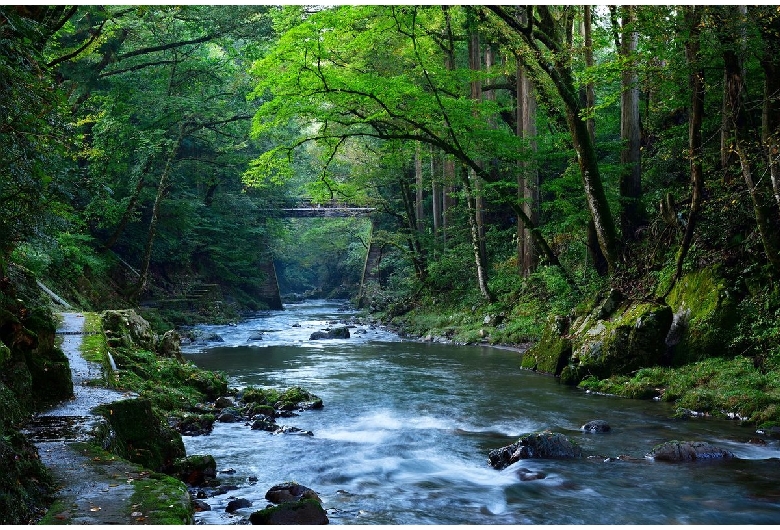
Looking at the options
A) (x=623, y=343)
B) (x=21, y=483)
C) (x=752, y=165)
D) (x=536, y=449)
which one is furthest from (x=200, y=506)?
(x=752, y=165)

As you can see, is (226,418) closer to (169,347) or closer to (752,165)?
(169,347)

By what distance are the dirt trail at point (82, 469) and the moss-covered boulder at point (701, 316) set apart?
8565mm

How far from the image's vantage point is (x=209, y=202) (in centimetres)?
3272

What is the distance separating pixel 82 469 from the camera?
16.4ft

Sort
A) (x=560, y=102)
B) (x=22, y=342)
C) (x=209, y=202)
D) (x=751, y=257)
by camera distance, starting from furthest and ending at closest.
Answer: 1. (x=209, y=202)
2. (x=560, y=102)
3. (x=751, y=257)
4. (x=22, y=342)

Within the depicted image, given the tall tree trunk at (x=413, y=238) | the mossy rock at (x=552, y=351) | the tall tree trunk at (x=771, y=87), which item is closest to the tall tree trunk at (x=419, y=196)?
the tall tree trunk at (x=413, y=238)

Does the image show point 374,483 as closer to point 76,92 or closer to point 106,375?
point 106,375

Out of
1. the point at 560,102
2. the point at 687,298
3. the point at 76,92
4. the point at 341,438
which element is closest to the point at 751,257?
the point at 687,298

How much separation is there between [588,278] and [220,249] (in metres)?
21.8

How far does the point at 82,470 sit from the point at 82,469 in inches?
1.0

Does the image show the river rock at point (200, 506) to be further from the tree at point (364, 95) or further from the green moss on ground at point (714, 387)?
the tree at point (364, 95)

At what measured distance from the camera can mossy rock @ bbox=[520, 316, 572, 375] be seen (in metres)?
13.2

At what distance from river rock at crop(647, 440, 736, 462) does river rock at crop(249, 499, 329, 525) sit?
4.04 metres

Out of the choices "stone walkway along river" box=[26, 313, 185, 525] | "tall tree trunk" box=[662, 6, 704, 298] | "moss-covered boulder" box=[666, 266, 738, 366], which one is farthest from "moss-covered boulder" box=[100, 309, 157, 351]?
"tall tree trunk" box=[662, 6, 704, 298]
